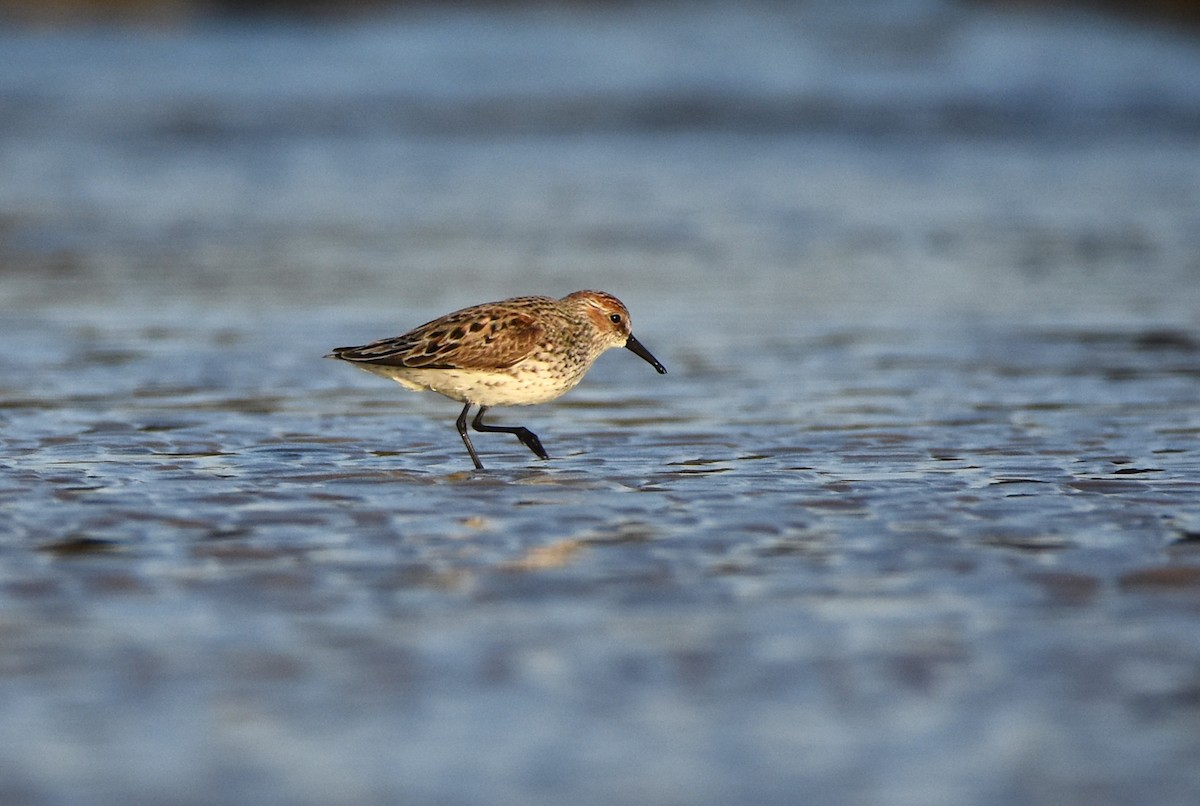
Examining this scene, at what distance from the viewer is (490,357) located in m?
9.52

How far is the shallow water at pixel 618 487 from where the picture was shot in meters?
4.98

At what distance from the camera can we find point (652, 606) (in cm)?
626

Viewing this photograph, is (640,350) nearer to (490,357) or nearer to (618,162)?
(490,357)

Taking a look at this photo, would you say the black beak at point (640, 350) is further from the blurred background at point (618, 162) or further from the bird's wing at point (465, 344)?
the blurred background at point (618, 162)

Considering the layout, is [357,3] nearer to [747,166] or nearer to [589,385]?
[747,166]

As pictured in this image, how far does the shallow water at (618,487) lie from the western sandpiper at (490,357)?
0.36 m

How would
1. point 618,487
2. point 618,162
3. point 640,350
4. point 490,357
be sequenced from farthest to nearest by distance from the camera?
point 618,162 < point 640,350 < point 490,357 < point 618,487

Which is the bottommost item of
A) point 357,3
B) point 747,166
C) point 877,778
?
point 877,778

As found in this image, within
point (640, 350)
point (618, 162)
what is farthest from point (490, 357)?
point (618, 162)

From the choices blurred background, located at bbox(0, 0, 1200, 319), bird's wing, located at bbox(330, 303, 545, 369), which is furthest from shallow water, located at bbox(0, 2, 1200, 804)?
bird's wing, located at bbox(330, 303, 545, 369)

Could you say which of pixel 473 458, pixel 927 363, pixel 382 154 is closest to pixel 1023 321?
pixel 927 363

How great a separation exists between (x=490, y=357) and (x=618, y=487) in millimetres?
1382

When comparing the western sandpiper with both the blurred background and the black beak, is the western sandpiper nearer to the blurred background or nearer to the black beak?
the black beak

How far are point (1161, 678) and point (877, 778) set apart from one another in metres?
1.20
